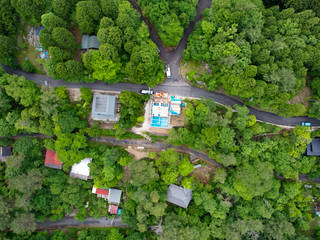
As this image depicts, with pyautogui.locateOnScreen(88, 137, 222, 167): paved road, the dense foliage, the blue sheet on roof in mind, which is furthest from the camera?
pyautogui.locateOnScreen(88, 137, 222, 167): paved road

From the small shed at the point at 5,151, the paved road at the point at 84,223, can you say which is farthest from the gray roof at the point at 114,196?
the small shed at the point at 5,151

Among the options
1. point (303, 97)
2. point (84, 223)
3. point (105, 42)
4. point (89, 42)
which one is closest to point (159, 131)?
point (105, 42)

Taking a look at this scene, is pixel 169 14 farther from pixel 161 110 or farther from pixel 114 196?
pixel 114 196

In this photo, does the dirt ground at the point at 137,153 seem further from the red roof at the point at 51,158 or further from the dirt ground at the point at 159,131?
the red roof at the point at 51,158

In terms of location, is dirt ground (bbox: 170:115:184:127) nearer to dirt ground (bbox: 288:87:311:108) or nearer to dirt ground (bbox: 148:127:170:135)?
dirt ground (bbox: 148:127:170:135)

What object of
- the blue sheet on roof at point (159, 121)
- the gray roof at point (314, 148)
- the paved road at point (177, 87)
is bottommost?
the gray roof at point (314, 148)

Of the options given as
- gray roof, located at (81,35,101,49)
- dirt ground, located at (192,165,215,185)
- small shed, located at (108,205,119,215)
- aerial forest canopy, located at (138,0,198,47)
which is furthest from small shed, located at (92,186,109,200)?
aerial forest canopy, located at (138,0,198,47)
